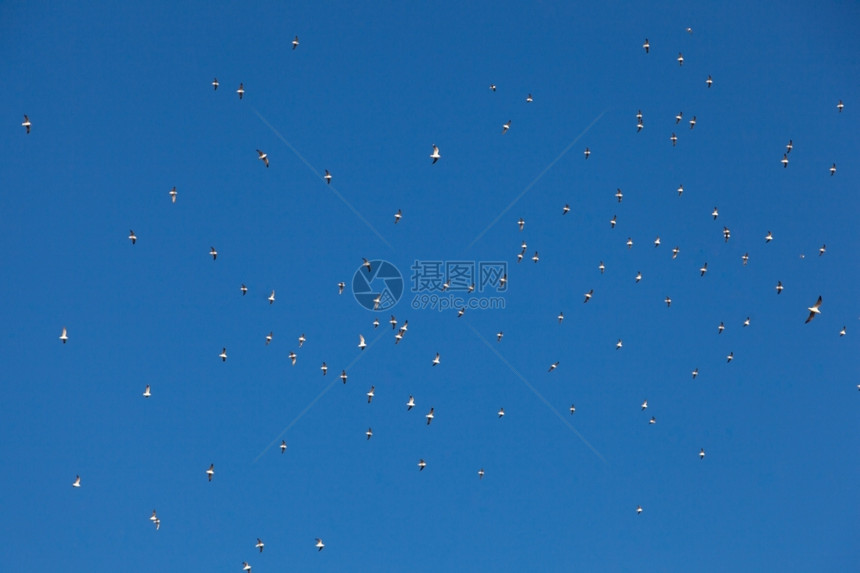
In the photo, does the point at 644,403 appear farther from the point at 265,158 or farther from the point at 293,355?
the point at 265,158

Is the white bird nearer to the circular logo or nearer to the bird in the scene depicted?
the bird

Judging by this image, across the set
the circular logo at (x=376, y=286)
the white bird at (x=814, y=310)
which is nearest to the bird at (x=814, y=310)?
the white bird at (x=814, y=310)

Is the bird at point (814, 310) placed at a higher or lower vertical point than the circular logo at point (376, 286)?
lower

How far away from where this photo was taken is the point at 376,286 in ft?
174

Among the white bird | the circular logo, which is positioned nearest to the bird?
the white bird

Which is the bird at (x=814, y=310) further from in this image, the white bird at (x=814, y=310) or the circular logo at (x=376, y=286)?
the circular logo at (x=376, y=286)

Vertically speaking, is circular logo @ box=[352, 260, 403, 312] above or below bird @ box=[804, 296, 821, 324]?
above

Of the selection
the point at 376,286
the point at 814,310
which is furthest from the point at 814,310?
the point at 376,286

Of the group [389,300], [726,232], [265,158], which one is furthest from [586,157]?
[265,158]

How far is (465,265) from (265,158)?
12.7 meters

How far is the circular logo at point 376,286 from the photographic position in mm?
52719

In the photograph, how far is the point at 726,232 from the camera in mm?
54656

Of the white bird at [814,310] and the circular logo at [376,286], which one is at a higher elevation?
the circular logo at [376,286]

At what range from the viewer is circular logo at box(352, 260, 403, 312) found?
5272 cm
